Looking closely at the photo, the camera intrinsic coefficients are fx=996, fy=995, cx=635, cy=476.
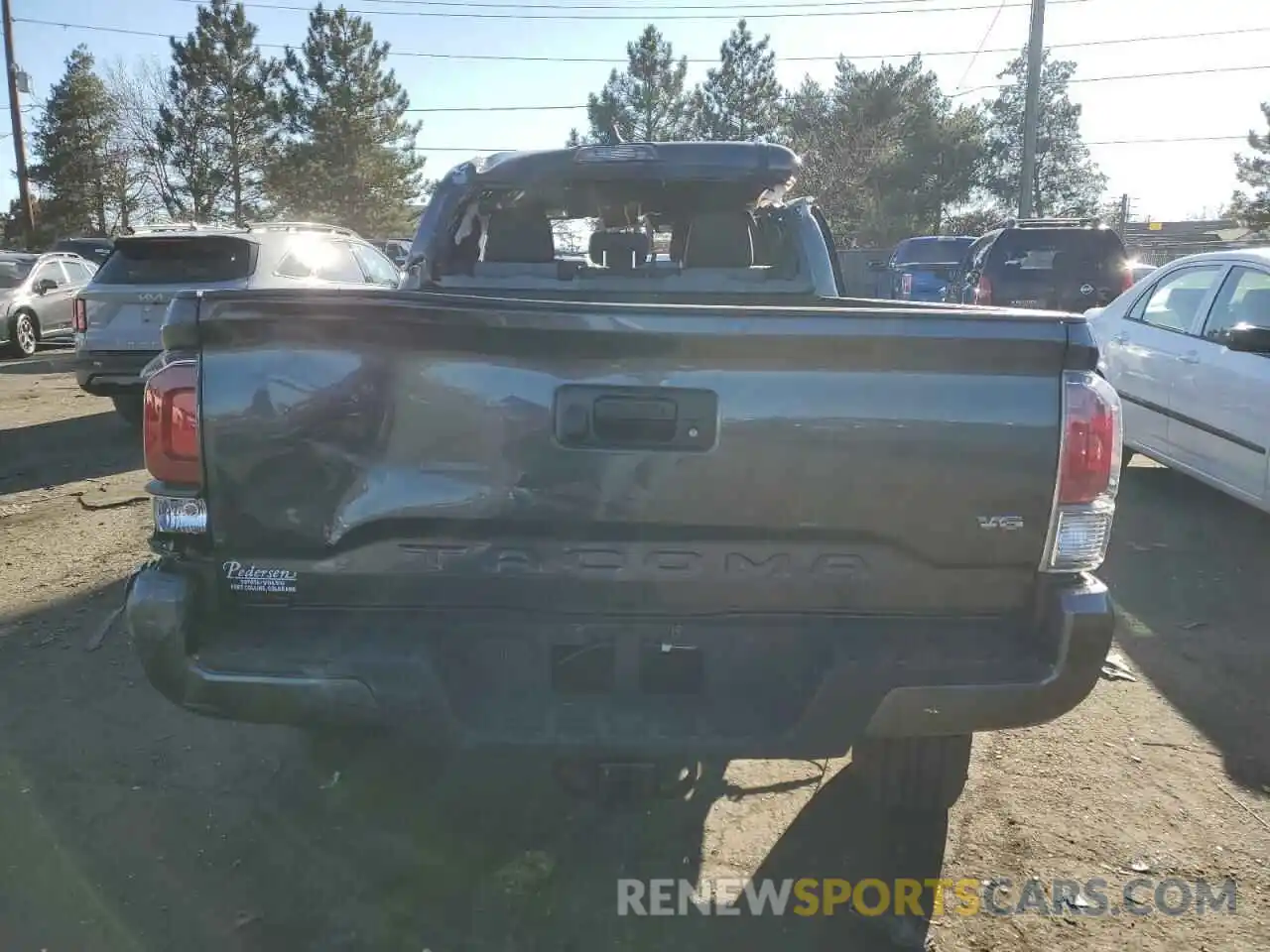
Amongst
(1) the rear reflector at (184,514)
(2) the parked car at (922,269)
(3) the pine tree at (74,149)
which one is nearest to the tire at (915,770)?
(1) the rear reflector at (184,514)

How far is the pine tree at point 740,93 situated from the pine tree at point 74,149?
89.2ft

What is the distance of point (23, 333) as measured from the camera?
16281 millimetres

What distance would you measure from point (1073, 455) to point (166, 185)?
49548 millimetres

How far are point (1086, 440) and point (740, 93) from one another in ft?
154

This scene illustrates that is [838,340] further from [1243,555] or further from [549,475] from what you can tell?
[1243,555]

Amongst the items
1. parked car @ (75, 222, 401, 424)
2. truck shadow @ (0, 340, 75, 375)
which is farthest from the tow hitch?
truck shadow @ (0, 340, 75, 375)

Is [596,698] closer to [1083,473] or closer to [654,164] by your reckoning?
[1083,473]

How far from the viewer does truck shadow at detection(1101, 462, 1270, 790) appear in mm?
3887

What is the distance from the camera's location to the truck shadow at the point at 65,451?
307 inches

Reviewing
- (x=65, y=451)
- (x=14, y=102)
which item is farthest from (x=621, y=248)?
(x=14, y=102)

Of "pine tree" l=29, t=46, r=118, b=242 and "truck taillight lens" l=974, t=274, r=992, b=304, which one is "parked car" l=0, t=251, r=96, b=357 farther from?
"pine tree" l=29, t=46, r=118, b=242

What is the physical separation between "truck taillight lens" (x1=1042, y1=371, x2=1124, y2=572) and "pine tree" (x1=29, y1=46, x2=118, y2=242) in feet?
170

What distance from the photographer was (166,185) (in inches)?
1761

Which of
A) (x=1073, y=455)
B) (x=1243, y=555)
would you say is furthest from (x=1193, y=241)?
(x=1073, y=455)
